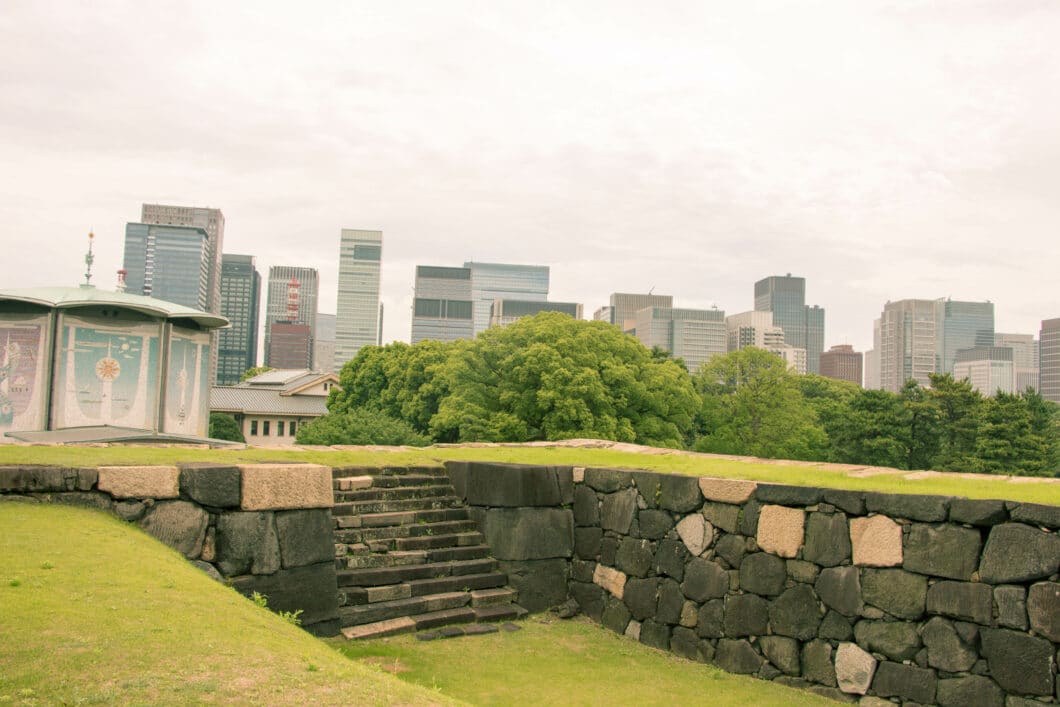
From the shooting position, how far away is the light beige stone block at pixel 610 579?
9.48 m

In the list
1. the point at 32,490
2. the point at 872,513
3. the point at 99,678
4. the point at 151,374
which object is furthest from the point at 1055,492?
the point at 151,374

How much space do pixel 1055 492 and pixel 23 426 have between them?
31.5 metres

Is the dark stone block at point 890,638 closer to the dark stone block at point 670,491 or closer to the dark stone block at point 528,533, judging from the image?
the dark stone block at point 670,491

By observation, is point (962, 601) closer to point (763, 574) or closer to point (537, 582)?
point (763, 574)

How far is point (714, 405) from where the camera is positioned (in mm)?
43812

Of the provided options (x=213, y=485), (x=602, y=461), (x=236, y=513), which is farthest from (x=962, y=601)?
(x=213, y=485)

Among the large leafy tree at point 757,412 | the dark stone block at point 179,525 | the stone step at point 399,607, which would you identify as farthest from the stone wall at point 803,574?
the large leafy tree at point 757,412

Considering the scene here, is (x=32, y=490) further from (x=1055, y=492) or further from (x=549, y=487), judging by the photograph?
(x=1055, y=492)

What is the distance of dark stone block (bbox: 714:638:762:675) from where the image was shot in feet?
25.2

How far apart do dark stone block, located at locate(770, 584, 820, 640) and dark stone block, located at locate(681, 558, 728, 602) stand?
66cm

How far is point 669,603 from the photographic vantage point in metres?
8.72

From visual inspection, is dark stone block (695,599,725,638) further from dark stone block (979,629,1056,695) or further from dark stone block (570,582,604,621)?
dark stone block (979,629,1056,695)

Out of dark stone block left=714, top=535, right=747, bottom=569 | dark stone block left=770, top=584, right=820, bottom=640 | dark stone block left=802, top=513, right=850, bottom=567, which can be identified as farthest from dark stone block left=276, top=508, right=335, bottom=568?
dark stone block left=802, top=513, right=850, bottom=567

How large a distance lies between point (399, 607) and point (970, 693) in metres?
5.55
